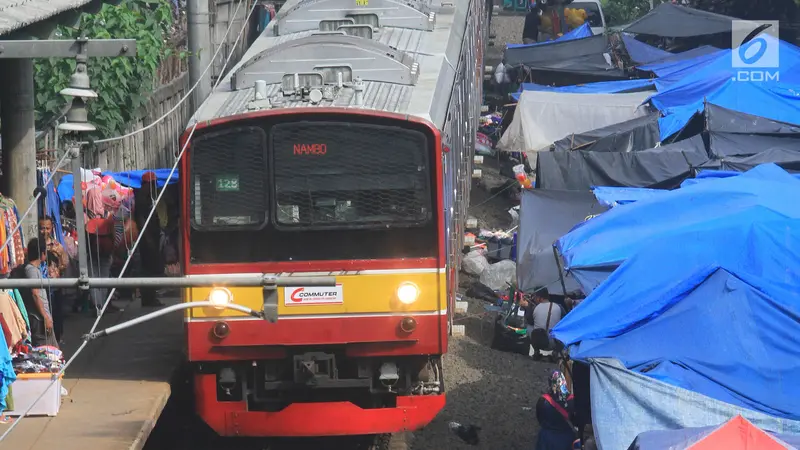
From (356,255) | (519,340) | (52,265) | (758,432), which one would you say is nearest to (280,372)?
(356,255)

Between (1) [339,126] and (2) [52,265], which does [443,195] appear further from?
(2) [52,265]

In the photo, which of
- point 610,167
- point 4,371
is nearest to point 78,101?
point 4,371

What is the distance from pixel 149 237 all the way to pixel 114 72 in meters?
3.27

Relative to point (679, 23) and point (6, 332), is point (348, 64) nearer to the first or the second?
point (6, 332)

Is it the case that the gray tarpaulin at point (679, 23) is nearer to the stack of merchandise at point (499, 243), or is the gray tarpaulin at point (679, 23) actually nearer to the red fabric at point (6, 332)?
the stack of merchandise at point (499, 243)

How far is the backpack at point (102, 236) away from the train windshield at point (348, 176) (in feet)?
13.8

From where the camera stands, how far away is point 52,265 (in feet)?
34.2

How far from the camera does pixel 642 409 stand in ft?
27.1

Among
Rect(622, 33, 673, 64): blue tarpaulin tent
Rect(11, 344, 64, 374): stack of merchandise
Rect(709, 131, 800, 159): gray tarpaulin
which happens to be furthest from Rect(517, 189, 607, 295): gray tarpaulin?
Rect(622, 33, 673, 64): blue tarpaulin tent

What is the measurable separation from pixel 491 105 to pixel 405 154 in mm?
19525

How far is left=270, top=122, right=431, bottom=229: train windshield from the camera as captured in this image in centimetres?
859

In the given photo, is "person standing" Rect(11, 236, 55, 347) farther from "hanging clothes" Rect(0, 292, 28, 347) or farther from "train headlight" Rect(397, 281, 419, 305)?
"train headlight" Rect(397, 281, 419, 305)

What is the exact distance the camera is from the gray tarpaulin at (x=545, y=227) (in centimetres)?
1359

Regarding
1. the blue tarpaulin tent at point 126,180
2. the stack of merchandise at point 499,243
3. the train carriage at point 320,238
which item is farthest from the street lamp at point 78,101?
the stack of merchandise at point 499,243
